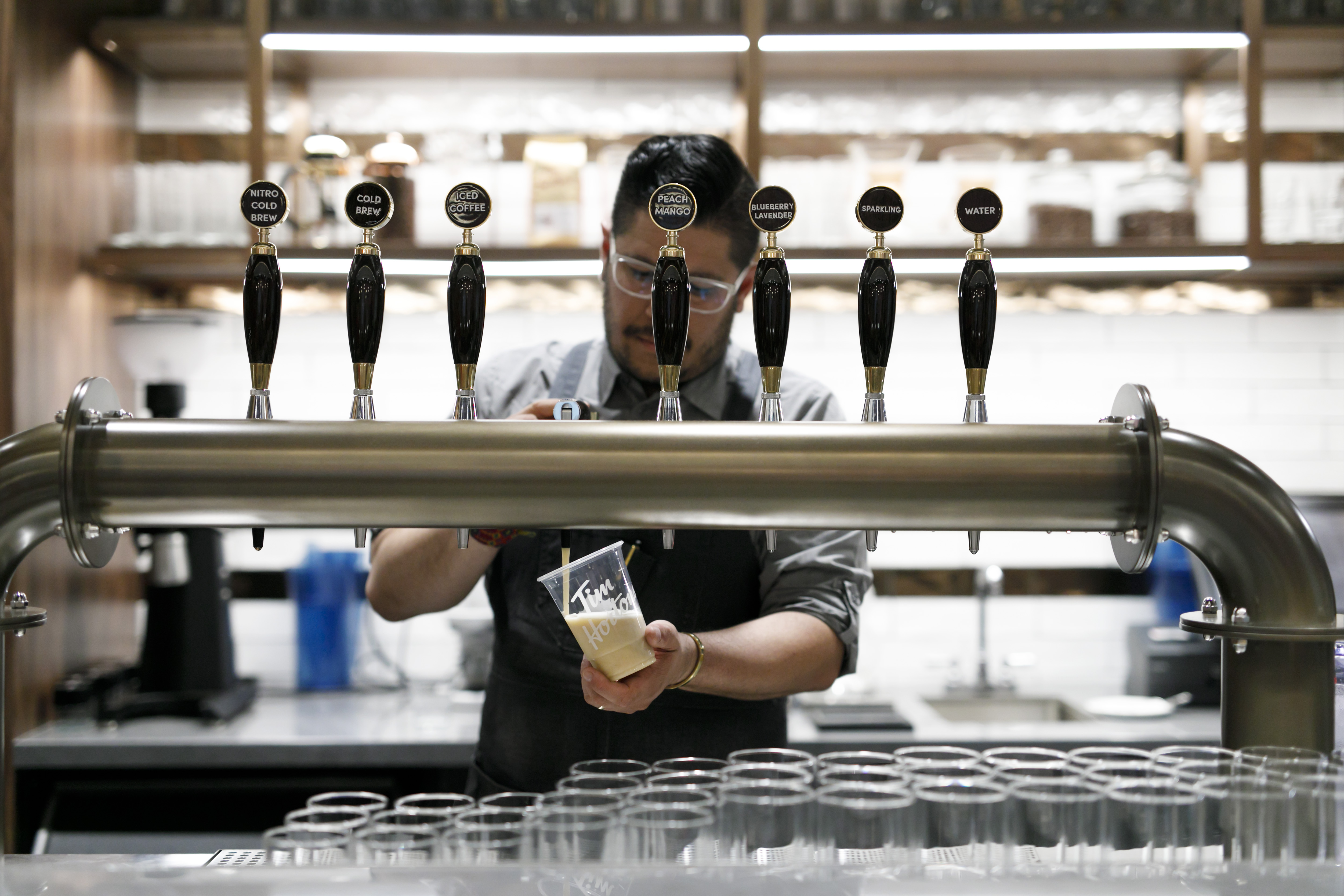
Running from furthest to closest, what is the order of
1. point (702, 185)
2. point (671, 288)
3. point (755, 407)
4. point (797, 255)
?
point (797, 255)
point (755, 407)
point (702, 185)
point (671, 288)

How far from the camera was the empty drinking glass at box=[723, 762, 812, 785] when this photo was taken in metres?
0.91

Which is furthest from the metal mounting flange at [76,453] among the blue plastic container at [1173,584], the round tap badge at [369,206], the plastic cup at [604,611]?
the blue plastic container at [1173,584]

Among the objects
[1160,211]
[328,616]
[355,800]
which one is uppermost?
[1160,211]

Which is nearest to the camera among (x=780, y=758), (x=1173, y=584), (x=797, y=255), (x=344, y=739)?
(x=780, y=758)

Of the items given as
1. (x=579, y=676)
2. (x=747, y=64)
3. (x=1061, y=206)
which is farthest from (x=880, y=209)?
(x=1061, y=206)

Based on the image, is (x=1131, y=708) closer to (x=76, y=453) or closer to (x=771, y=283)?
(x=771, y=283)

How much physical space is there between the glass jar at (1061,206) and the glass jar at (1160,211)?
0.30ft

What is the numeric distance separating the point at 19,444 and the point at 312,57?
6.95 ft

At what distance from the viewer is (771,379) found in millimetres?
1024

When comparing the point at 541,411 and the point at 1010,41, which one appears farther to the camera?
the point at 1010,41

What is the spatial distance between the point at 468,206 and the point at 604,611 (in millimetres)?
391

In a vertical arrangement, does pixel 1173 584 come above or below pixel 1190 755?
below

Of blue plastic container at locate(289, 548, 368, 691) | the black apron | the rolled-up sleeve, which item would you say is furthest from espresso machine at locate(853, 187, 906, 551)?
blue plastic container at locate(289, 548, 368, 691)

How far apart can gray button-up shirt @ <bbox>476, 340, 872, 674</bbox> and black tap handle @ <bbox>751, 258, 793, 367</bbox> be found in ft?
1.80
